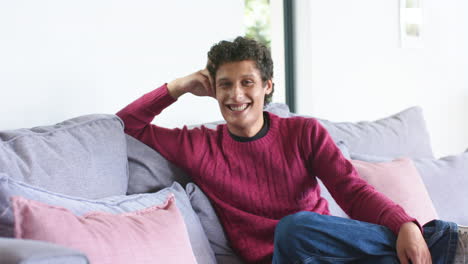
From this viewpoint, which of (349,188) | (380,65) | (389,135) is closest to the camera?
(349,188)

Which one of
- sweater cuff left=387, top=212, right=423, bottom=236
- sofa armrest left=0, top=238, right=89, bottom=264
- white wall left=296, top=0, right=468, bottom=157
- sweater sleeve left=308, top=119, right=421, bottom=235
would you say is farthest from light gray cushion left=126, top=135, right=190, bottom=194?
white wall left=296, top=0, right=468, bottom=157

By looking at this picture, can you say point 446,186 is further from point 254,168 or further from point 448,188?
point 254,168

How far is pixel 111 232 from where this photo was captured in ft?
4.24

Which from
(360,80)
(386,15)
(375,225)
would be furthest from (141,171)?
(386,15)

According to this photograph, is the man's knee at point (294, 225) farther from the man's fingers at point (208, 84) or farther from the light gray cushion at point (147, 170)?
the man's fingers at point (208, 84)

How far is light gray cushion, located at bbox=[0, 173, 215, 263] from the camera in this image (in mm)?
1251

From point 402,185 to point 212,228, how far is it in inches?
29.9

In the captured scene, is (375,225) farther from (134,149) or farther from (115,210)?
(134,149)

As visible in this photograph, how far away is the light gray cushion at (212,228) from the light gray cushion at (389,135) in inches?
27.8

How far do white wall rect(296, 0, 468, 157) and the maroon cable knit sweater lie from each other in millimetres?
1503

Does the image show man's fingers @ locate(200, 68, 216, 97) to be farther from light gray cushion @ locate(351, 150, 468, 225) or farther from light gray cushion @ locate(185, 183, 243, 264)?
light gray cushion @ locate(351, 150, 468, 225)

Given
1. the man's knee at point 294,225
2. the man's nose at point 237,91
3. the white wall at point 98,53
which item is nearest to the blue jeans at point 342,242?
the man's knee at point 294,225

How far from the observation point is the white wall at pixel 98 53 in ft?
5.88

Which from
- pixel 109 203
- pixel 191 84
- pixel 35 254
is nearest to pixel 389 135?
pixel 191 84
